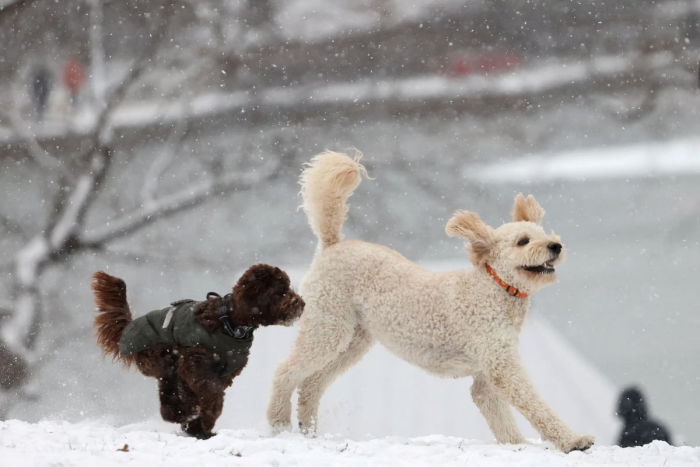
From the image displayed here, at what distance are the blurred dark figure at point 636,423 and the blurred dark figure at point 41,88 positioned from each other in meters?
7.05

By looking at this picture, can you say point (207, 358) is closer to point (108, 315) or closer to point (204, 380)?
point (204, 380)

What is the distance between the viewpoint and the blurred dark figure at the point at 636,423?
18.4 feet

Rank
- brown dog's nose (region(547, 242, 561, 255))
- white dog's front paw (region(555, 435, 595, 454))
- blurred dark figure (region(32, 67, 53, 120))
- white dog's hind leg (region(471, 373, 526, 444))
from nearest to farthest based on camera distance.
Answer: white dog's front paw (region(555, 435, 595, 454))
brown dog's nose (region(547, 242, 561, 255))
white dog's hind leg (region(471, 373, 526, 444))
blurred dark figure (region(32, 67, 53, 120))

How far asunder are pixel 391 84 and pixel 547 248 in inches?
185

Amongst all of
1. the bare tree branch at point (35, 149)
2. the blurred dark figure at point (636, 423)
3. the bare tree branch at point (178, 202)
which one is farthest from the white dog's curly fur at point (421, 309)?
the bare tree branch at point (35, 149)

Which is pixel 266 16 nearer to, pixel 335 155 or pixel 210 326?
pixel 335 155

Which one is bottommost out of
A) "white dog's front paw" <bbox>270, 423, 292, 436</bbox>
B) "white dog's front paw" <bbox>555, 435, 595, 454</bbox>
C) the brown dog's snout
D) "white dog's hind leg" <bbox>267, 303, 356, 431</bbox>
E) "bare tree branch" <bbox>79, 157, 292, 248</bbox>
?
"white dog's front paw" <bbox>555, 435, 595, 454</bbox>

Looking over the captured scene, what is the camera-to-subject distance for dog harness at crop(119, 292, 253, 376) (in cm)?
434

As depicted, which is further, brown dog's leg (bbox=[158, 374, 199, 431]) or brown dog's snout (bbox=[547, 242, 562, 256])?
brown dog's leg (bbox=[158, 374, 199, 431])

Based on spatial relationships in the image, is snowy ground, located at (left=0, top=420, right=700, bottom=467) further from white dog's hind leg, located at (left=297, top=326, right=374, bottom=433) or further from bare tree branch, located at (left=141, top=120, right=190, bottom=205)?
bare tree branch, located at (left=141, top=120, right=190, bottom=205)

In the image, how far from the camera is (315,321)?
476 centimetres

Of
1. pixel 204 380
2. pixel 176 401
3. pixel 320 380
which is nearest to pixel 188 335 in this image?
pixel 204 380

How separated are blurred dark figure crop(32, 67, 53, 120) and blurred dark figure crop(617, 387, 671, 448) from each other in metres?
7.05

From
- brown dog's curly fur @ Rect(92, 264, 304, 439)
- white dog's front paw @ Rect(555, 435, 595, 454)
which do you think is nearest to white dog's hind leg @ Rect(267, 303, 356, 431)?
brown dog's curly fur @ Rect(92, 264, 304, 439)
